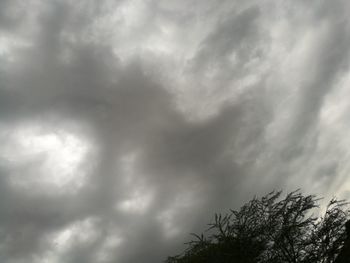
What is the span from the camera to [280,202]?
35.5 metres

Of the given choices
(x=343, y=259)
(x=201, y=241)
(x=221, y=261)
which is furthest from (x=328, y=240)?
(x=201, y=241)

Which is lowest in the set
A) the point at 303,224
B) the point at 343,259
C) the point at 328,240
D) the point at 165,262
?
the point at 343,259

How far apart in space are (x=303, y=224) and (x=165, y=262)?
2025 cm

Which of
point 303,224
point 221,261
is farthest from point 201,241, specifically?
point 303,224

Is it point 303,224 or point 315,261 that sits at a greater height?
point 303,224

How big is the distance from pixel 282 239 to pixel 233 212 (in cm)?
540

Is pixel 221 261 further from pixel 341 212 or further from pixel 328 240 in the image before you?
pixel 341 212

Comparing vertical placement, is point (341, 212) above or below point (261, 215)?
below

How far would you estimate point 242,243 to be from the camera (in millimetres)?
34156

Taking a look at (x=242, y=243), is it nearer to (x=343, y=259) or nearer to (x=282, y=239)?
(x=282, y=239)

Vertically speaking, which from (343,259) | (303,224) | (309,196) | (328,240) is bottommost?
(343,259)

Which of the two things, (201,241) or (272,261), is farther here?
(201,241)

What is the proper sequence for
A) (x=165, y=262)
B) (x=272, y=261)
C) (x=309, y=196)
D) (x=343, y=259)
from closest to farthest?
(x=343, y=259) → (x=272, y=261) → (x=309, y=196) → (x=165, y=262)

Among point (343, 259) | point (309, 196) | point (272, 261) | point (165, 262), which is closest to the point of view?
point (343, 259)
